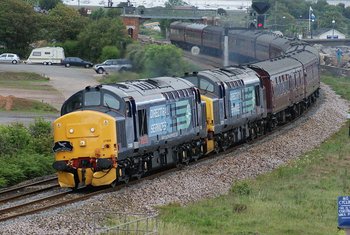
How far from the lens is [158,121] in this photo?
30.2 m

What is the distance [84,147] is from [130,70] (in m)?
27.7

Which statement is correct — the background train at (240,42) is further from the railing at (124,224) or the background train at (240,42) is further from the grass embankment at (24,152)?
the railing at (124,224)

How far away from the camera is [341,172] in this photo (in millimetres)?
34000

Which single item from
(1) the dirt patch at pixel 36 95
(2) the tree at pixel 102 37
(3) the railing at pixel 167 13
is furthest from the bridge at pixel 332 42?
(1) the dirt patch at pixel 36 95

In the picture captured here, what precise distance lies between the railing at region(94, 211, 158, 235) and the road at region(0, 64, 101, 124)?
2293 centimetres

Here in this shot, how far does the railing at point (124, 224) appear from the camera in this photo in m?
20.5

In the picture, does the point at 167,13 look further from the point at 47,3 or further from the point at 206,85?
the point at 206,85

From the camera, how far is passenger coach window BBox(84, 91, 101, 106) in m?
27.4

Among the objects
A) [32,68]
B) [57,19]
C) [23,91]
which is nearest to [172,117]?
[23,91]

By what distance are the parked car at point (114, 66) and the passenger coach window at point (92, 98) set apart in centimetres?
2630

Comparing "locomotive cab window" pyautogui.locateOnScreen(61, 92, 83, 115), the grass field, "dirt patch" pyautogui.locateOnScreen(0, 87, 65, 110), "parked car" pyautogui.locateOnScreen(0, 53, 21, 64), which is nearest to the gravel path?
"locomotive cab window" pyautogui.locateOnScreen(61, 92, 83, 115)

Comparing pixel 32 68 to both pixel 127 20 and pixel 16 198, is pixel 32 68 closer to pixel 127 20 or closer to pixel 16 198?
pixel 127 20

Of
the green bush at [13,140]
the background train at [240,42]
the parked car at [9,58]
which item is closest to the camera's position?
the green bush at [13,140]

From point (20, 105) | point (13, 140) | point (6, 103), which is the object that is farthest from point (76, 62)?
point (13, 140)
